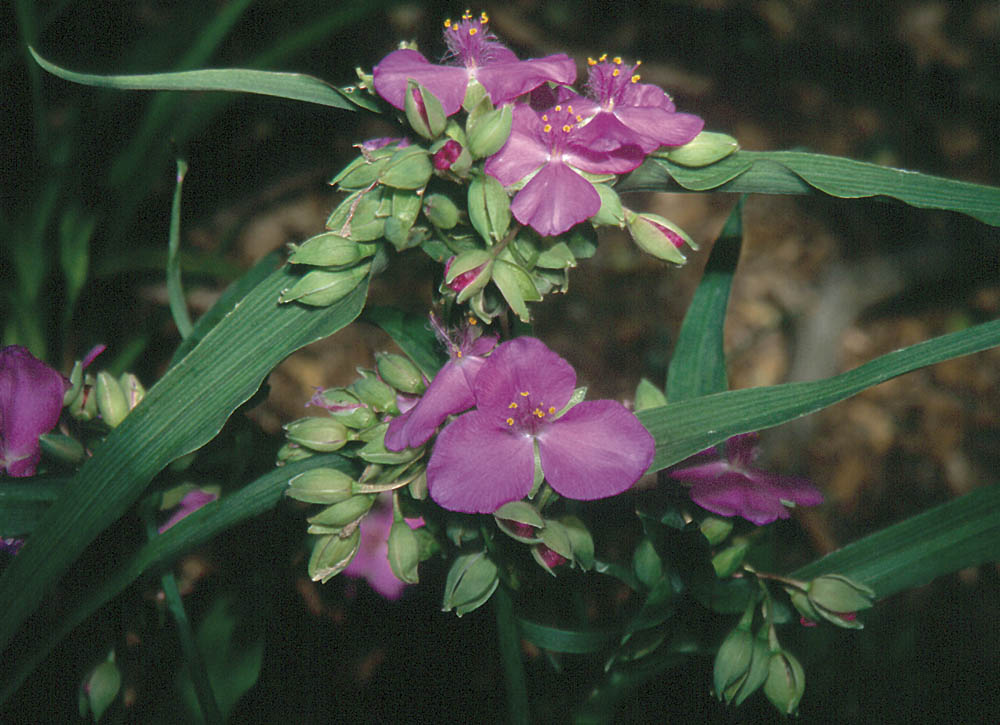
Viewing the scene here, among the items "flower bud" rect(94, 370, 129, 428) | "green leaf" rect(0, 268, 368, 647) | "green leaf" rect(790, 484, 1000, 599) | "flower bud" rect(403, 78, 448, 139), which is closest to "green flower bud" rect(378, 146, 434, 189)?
"flower bud" rect(403, 78, 448, 139)

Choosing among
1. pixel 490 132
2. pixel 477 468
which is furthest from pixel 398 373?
pixel 490 132

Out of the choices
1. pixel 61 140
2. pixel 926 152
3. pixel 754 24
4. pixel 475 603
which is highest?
pixel 61 140

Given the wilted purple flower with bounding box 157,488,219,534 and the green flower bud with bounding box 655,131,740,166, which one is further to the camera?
the wilted purple flower with bounding box 157,488,219,534

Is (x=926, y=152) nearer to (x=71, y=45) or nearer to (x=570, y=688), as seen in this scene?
(x=570, y=688)

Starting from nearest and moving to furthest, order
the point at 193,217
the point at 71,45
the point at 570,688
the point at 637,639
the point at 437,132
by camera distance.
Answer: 1. the point at 437,132
2. the point at 637,639
3. the point at 570,688
4. the point at 71,45
5. the point at 193,217

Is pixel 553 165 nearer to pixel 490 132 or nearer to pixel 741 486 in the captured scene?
pixel 490 132

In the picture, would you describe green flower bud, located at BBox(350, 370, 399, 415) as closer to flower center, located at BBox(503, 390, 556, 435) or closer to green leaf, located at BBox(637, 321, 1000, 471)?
flower center, located at BBox(503, 390, 556, 435)

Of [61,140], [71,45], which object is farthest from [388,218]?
[71,45]
